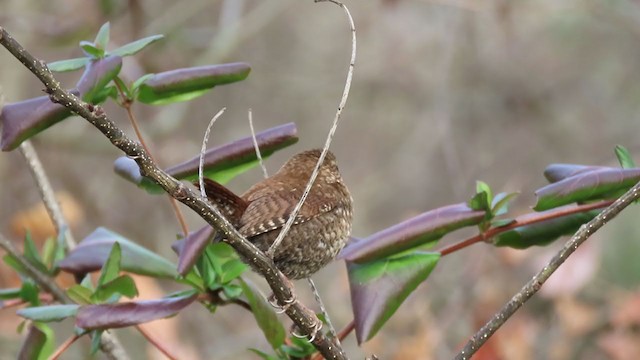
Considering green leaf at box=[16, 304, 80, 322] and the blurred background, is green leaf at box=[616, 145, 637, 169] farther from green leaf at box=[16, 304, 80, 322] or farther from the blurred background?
the blurred background

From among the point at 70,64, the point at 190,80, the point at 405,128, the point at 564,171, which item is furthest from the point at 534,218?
the point at 405,128

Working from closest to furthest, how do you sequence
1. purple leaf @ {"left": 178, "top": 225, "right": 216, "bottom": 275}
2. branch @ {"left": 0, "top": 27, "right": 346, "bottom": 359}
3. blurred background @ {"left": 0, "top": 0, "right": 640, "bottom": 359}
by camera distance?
branch @ {"left": 0, "top": 27, "right": 346, "bottom": 359} < purple leaf @ {"left": 178, "top": 225, "right": 216, "bottom": 275} < blurred background @ {"left": 0, "top": 0, "right": 640, "bottom": 359}

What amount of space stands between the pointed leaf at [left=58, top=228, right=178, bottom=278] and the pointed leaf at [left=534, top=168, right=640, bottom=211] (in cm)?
67

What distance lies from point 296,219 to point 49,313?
1.94 feet

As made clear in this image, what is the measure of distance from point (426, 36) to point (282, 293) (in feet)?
16.8

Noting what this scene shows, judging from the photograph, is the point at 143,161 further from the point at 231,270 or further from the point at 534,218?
the point at 534,218

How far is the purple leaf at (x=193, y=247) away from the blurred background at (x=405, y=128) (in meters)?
2.26

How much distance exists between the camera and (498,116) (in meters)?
6.16

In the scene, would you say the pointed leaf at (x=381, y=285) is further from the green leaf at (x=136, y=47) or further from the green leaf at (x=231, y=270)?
the green leaf at (x=136, y=47)

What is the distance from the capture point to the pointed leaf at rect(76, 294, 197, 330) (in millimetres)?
1682

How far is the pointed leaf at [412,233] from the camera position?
1.70 m

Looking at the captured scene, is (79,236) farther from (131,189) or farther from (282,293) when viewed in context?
(282,293)

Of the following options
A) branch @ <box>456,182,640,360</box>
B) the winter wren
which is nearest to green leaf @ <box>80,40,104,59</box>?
the winter wren

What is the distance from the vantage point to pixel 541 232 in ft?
6.06
